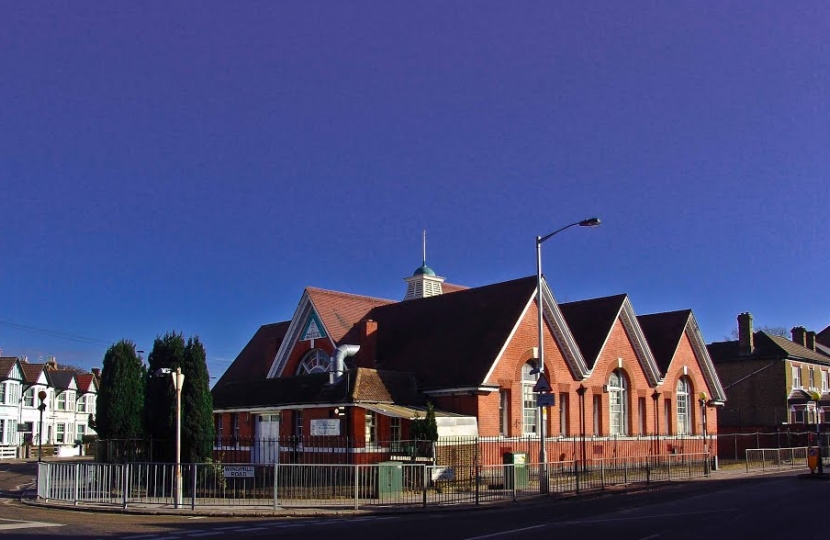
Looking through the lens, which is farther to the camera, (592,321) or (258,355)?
(258,355)

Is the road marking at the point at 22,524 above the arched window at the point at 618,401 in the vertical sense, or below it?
below

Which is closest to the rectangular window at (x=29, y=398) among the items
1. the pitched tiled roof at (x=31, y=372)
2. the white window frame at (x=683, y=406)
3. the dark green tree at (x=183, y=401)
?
the pitched tiled roof at (x=31, y=372)

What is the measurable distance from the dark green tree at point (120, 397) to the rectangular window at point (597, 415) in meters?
21.2

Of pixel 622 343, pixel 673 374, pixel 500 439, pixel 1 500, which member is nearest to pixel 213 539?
pixel 1 500

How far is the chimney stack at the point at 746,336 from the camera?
64625 millimetres

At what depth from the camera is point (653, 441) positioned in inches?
1700

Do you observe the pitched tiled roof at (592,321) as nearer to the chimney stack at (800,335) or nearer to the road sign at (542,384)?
the road sign at (542,384)

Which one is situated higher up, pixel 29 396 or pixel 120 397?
pixel 120 397

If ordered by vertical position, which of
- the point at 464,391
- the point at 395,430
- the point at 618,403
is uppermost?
the point at 464,391

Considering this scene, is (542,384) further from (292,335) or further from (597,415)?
(292,335)

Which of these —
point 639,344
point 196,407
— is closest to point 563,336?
point 639,344

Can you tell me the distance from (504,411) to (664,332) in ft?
52.3

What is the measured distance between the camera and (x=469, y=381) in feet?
113

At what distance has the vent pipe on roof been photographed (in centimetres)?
3416
